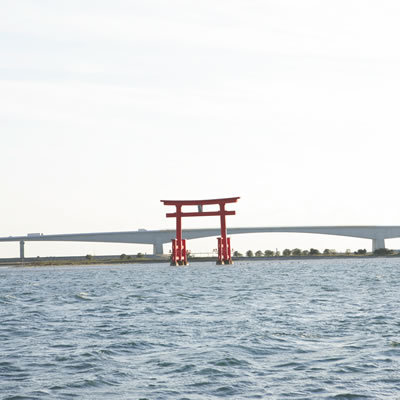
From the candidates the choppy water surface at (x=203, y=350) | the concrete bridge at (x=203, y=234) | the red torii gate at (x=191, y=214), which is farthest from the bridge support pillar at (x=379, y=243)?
the choppy water surface at (x=203, y=350)

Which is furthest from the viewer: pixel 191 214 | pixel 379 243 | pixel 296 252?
pixel 296 252

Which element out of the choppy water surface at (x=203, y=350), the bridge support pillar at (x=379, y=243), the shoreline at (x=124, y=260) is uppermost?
the bridge support pillar at (x=379, y=243)

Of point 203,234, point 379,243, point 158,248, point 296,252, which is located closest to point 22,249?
point 158,248

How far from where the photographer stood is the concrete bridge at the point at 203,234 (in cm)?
12438

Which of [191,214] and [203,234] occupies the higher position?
[191,214]

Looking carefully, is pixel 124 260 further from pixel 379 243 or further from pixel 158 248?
pixel 379 243

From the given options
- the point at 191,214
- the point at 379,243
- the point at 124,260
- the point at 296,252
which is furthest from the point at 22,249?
the point at 379,243

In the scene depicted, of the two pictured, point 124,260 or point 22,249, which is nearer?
point 124,260

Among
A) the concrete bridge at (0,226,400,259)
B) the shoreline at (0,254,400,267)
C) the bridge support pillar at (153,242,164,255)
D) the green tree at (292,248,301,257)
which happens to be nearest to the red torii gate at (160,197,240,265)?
the shoreline at (0,254,400,267)

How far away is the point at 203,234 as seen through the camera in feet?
408

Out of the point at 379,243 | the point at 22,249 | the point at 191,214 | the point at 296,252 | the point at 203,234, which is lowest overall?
the point at 296,252

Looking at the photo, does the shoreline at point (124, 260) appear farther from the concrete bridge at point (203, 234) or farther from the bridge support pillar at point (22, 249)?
the concrete bridge at point (203, 234)

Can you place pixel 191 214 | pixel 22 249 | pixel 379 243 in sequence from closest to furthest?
1. pixel 191 214
2. pixel 379 243
3. pixel 22 249

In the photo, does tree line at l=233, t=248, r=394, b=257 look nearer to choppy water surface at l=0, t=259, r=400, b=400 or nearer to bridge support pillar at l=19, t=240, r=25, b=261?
bridge support pillar at l=19, t=240, r=25, b=261
